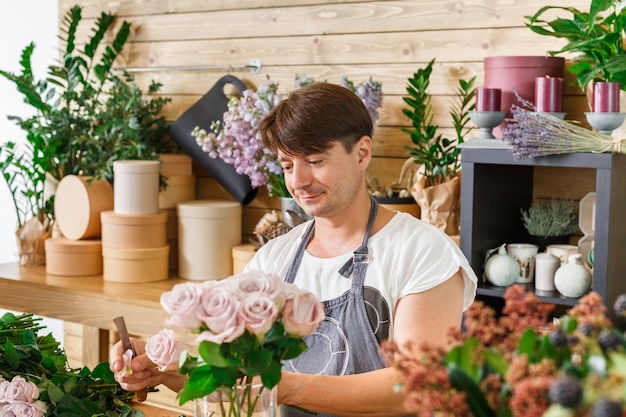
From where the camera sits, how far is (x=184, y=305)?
1153mm

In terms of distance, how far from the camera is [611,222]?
8.09 feet

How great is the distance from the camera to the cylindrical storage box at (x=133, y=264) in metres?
3.49

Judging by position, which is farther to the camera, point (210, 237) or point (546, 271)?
point (210, 237)

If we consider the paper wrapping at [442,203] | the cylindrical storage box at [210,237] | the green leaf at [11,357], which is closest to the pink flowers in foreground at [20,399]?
the green leaf at [11,357]

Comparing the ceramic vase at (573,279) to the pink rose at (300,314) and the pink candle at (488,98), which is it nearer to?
the pink candle at (488,98)

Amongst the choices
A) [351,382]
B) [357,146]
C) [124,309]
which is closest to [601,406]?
[351,382]

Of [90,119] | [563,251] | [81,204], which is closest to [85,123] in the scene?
[90,119]

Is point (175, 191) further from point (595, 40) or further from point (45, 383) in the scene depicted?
point (45, 383)

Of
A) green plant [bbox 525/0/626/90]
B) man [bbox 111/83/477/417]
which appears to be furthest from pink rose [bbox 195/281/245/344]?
green plant [bbox 525/0/626/90]

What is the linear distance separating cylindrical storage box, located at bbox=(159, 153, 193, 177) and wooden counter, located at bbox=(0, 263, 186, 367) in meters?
0.43

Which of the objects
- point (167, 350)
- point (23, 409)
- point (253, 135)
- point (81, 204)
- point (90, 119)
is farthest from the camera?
point (90, 119)

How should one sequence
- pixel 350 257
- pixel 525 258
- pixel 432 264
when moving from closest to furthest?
1. pixel 432 264
2. pixel 350 257
3. pixel 525 258

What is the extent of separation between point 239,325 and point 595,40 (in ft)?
5.52

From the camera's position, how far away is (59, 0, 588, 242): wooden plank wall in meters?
2.99
